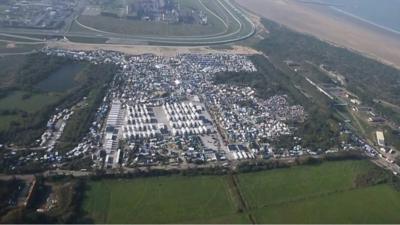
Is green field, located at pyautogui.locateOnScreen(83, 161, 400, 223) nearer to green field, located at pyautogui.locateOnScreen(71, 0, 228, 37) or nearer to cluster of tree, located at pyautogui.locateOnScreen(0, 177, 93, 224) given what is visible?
cluster of tree, located at pyautogui.locateOnScreen(0, 177, 93, 224)

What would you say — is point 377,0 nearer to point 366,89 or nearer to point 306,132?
point 366,89

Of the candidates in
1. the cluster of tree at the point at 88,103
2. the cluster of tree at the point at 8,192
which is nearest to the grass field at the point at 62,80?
the cluster of tree at the point at 88,103

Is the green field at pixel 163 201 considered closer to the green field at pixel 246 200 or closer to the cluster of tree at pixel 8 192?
Result: the green field at pixel 246 200

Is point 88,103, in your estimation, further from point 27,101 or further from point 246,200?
point 246,200

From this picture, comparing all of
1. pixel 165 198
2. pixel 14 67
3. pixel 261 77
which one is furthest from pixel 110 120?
pixel 261 77

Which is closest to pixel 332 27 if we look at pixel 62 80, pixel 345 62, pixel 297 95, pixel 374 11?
pixel 345 62
